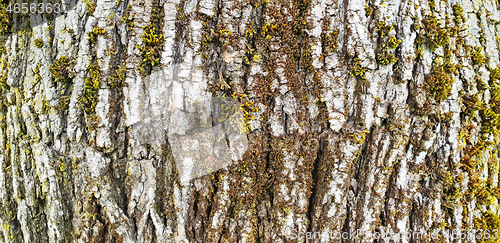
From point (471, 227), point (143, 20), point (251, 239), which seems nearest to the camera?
point (143, 20)

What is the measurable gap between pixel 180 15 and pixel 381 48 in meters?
1.66

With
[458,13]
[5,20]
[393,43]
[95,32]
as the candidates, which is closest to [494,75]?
[458,13]

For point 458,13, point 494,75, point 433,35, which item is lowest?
point 494,75

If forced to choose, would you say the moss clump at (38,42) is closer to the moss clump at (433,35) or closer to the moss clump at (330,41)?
the moss clump at (330,41)

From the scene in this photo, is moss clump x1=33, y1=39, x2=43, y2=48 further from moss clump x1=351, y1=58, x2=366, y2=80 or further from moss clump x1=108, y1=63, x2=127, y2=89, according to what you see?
moss clump x1=351, y1=58, x2=366, y2=80

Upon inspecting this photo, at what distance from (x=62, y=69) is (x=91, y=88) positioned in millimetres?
315

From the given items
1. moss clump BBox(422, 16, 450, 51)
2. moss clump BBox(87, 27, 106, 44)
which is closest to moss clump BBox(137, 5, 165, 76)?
moss clump BBox(87, 27, 106, 44)

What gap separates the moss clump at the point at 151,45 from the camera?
1.89m

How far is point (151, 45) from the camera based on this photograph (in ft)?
6.26

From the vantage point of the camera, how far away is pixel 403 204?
6.86 feet

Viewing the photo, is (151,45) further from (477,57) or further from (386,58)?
(477,57)

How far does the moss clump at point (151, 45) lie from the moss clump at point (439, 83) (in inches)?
87.5

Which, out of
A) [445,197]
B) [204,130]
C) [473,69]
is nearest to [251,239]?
[204,130]

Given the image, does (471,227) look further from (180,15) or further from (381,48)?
(180,15)
